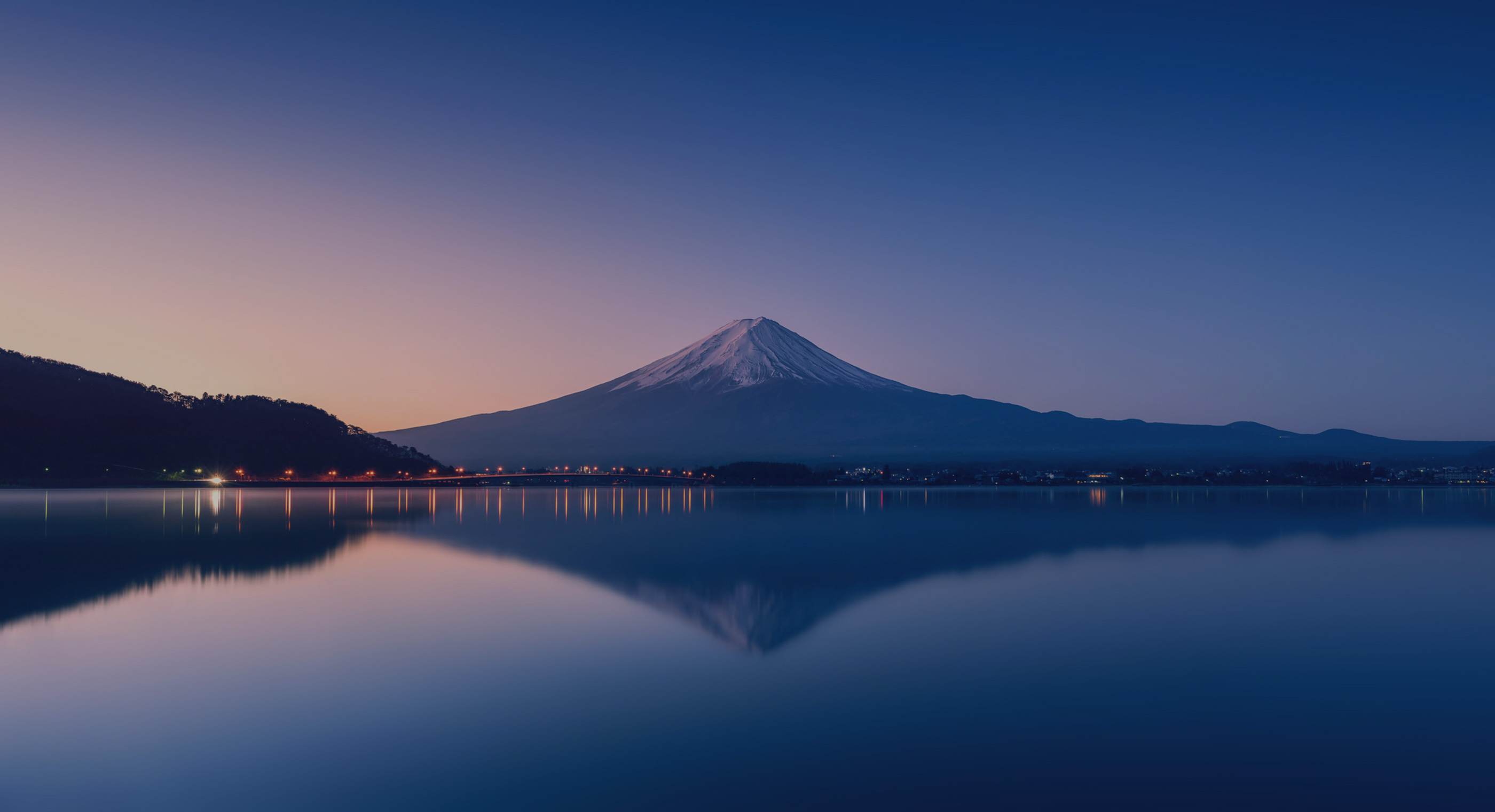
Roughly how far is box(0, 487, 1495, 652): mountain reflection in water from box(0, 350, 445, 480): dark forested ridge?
84.1 feet

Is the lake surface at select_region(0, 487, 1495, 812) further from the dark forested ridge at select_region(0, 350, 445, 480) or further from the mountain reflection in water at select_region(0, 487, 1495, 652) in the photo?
the dark forested ridge at select_region(0, 350, 445, 480)

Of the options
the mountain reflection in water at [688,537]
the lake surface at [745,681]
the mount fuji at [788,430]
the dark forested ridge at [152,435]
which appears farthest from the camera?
the mount fuji at [788,430]

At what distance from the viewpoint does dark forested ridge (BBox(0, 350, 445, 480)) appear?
2739 inches

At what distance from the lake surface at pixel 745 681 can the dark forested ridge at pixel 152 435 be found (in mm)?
66264

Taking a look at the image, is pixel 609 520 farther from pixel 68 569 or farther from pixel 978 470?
pixel 978 470

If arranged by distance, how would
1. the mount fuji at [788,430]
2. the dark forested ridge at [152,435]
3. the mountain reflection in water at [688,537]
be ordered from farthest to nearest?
the mount fuji at [788,430] → the dark forested ridge at [152,435] → the mountain reflection in water at [688,537]

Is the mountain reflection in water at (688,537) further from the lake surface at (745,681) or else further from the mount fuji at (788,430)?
the mount fuji at (788,430)

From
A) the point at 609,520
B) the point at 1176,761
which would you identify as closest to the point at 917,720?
the point at 1176,761

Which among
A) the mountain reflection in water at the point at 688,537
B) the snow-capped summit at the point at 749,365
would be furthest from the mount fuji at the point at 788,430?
the mountain reflection in water at the point at 688,537

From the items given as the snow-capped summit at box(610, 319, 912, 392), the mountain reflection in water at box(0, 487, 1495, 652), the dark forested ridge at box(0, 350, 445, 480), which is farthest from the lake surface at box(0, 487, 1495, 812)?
the snow-capped summit at box(610, 319, 912, 392)

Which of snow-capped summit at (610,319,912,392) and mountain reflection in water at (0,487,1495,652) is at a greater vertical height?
snow-capped summit at (610,319,912,392)

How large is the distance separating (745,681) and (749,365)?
157 meters

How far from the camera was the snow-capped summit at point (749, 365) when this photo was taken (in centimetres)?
16088

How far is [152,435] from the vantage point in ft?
262
